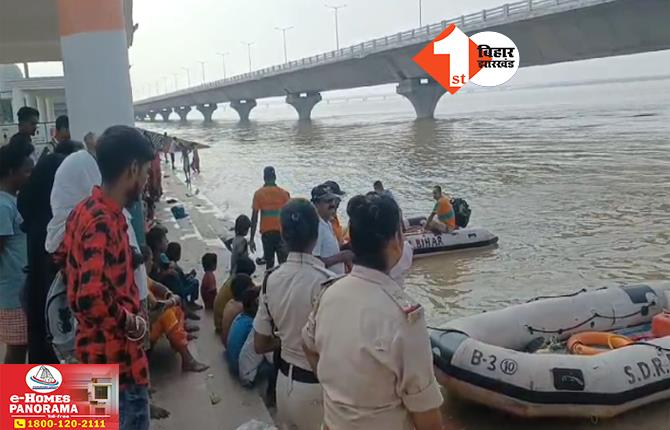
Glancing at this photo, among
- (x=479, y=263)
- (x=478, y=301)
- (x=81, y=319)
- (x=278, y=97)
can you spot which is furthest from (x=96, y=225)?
(x=278, y=97)

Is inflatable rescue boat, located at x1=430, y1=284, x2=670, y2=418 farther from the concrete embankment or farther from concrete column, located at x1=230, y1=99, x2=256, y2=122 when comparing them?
concrete column, located at x1=230, y1=99, x2=256, y2=122

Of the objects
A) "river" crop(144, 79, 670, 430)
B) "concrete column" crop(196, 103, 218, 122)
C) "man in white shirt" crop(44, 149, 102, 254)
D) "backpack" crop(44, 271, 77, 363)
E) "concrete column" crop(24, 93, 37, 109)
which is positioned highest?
"concrete column" crop(196, 103, 218, 122)

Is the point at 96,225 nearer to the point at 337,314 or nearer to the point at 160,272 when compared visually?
the point at 337,314

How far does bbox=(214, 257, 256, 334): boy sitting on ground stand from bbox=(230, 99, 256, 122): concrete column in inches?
3427

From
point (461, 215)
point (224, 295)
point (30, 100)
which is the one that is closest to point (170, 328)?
point (224, 295)

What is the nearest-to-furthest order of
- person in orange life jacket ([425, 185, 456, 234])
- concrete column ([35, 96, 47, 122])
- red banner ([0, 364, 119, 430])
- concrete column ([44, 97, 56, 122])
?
red banner ([0, 364, 119, 430]) → person in orange life jacket ([425, 185, 456, 234]) → concrete column ([35, 96, 47, 122]) → concrete column ([44, 97, 56, 122])

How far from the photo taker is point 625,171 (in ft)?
70.4

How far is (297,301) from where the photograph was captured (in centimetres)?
331

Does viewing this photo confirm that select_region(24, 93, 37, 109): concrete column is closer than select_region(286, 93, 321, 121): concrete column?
Yes

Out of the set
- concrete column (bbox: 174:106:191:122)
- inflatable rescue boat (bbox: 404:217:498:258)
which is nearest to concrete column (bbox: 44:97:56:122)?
inflatable rescue boat (bbox: 404:217:498:258)

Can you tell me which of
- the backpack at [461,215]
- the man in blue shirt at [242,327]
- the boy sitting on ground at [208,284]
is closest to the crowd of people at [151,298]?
the man in blue shirt at [242,327]

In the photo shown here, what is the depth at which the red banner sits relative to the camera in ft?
8.83

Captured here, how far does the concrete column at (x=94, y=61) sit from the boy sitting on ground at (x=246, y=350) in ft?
6.52

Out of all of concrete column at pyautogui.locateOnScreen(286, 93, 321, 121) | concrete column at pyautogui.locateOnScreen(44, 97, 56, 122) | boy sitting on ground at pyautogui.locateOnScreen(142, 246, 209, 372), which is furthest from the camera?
concrete column at pyautogui.locateOnScreen(286, 93, 321, 121)
